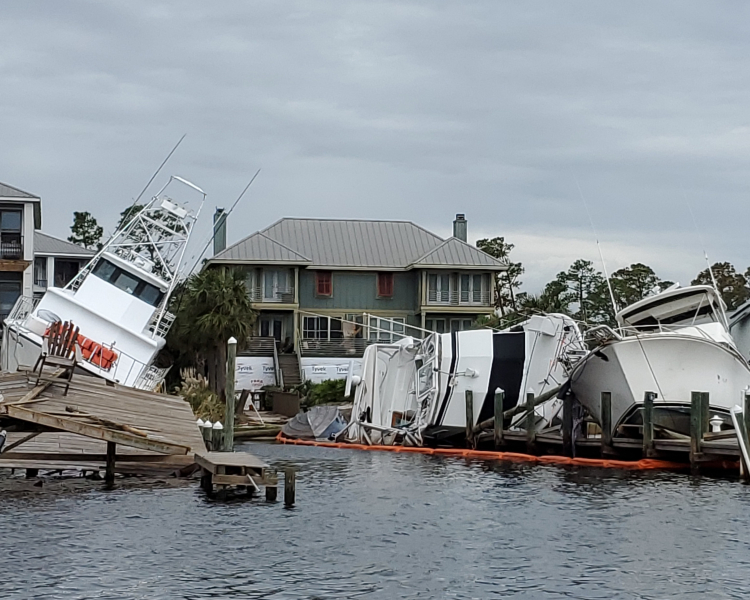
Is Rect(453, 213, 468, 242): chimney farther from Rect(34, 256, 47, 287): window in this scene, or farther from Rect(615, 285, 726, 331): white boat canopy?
Rect(615, 285, 726, 331): white boat canopy

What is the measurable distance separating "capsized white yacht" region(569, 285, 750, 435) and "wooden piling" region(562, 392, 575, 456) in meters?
0.35

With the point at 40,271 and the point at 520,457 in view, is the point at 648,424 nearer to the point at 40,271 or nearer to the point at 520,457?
the point at 520,457

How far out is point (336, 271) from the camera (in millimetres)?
68750

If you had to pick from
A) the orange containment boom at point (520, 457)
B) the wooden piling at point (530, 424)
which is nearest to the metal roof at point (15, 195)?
the orange containment boom at point (520, 457)

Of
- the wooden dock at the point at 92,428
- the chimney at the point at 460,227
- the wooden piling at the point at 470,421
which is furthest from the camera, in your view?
the chimney at the point at 460,227

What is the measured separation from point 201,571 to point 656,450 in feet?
54.0

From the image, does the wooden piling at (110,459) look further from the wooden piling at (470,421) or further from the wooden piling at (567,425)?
the wooden piling at (470,421)

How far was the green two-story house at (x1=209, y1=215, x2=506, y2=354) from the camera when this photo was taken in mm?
66562

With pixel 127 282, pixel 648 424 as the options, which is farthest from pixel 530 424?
pixel 127 282

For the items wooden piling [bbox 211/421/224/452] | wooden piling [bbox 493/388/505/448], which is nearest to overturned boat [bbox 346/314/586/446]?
wooden piling [bbox 493/388/505/448]

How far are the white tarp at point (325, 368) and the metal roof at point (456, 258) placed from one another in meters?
8.92

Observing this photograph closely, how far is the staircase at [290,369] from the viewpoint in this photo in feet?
195

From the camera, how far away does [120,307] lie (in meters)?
39.2

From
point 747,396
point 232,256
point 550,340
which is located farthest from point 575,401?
point 232,256
